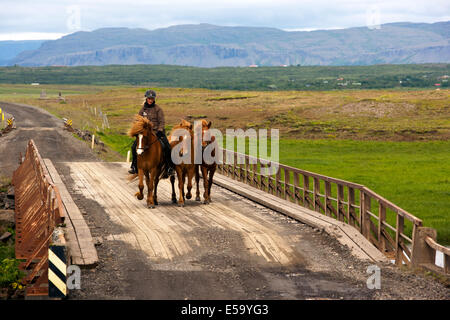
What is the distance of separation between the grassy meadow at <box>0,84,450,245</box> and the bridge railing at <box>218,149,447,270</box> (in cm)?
398

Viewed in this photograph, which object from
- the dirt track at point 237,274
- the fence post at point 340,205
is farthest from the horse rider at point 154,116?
the fence post at point 340,205

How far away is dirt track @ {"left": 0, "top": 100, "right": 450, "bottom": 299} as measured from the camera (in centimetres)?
1004

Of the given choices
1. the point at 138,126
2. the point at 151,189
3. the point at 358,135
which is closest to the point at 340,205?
the point at 151,189

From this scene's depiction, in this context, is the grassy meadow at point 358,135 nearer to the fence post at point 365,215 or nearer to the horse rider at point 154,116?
the fence post at point 365,215

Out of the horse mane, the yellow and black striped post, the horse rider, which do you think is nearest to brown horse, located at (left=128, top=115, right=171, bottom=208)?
the horse mane

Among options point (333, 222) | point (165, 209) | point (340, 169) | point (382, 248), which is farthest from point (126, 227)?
point (340, 169)

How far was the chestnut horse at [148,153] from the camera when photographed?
1697 cm

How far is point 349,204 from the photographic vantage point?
1516cm

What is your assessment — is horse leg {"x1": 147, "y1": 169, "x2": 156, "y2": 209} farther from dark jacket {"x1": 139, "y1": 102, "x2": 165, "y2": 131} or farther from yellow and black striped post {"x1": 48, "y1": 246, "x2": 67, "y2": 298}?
yellow and black striped post {"x1": 48, "y1": 246, "x2": 67, "y2": 298}

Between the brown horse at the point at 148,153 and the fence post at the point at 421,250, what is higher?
the brown horse at the point at 148,153

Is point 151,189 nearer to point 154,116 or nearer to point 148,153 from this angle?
point 148,153

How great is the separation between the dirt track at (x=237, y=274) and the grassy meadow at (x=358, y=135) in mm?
8926
